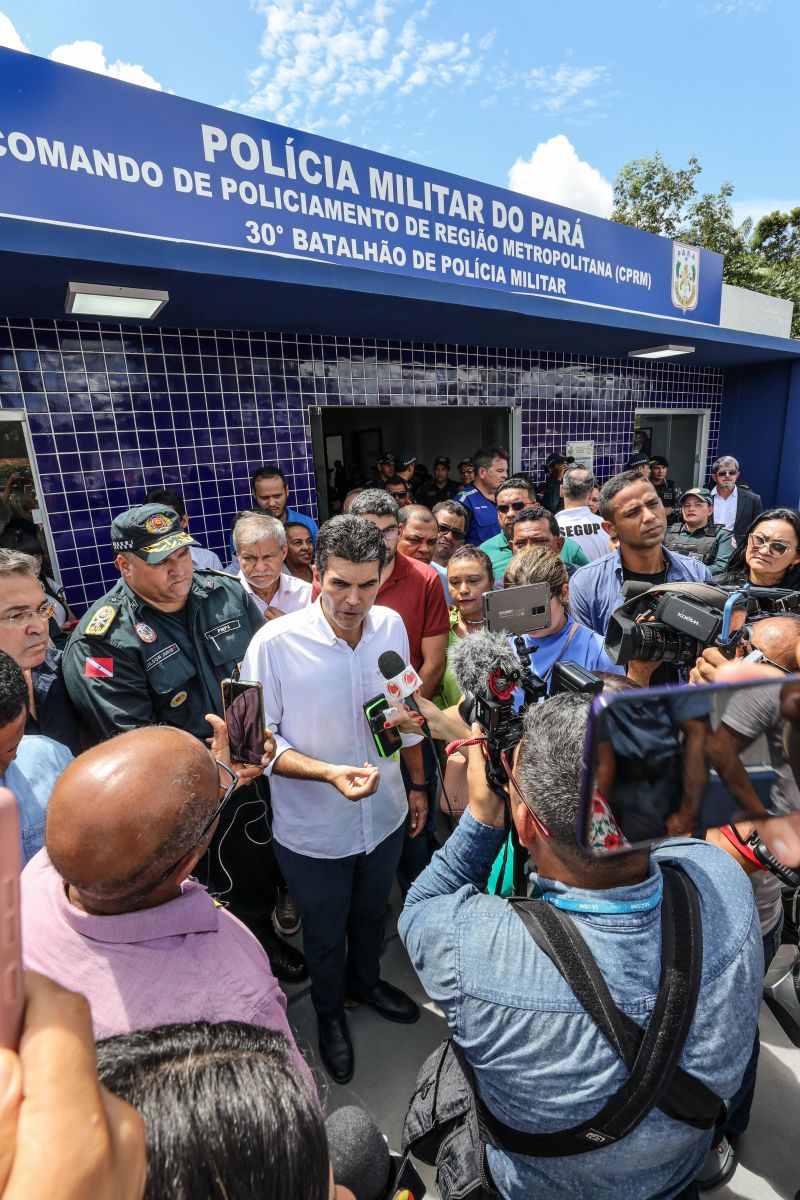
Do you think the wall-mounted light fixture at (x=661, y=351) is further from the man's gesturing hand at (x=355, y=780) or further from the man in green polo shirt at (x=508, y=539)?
the man's gesturing hand at (x=355, y=780)

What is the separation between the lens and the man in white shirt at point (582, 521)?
420 centimetres

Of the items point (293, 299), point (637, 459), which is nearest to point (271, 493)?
point (293, 299)

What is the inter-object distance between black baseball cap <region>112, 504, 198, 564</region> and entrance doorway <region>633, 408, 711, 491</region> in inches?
341

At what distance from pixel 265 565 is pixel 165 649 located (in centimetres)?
92

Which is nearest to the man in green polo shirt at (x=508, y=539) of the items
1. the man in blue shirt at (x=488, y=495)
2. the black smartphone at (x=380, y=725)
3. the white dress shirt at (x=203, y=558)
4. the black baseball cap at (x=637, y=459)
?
the man in blue shirt at (x=488, y=495)

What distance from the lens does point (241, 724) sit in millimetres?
1759

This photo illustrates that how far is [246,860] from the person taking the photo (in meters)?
2.73

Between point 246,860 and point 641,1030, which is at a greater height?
point 641,1030

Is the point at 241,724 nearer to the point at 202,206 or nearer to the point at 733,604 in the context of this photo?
the point at 733,604

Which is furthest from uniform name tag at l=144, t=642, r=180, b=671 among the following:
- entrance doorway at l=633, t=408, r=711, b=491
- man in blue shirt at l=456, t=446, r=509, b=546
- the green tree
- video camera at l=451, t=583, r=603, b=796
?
the green tree

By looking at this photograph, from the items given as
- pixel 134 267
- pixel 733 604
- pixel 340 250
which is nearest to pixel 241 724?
pixel 733 604

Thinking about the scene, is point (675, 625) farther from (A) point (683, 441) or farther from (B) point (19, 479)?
(A) point (683, 441)

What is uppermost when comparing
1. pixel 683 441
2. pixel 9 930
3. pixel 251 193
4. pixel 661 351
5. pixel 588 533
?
pixel 251 193

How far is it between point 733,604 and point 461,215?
194 inches
